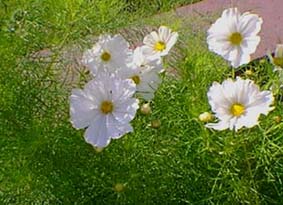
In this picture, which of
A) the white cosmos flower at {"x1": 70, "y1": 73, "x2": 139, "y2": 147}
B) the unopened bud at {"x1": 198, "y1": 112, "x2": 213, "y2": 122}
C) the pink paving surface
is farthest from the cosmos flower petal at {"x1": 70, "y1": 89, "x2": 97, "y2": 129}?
the pink paving surface

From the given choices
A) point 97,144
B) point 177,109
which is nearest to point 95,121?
point 97,144

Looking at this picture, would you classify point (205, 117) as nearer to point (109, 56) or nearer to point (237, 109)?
point (237, 109)

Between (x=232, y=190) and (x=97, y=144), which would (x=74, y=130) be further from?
(x=232, y=190)

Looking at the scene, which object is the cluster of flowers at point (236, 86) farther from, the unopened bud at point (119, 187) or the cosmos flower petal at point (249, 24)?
the unopened bud at point (119, 187)

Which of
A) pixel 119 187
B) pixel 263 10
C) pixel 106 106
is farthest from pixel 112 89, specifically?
pixel 263 10

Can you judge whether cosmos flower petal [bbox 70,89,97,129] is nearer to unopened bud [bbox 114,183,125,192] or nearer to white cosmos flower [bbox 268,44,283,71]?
unopened bud [bbox 114,183,125,192]
